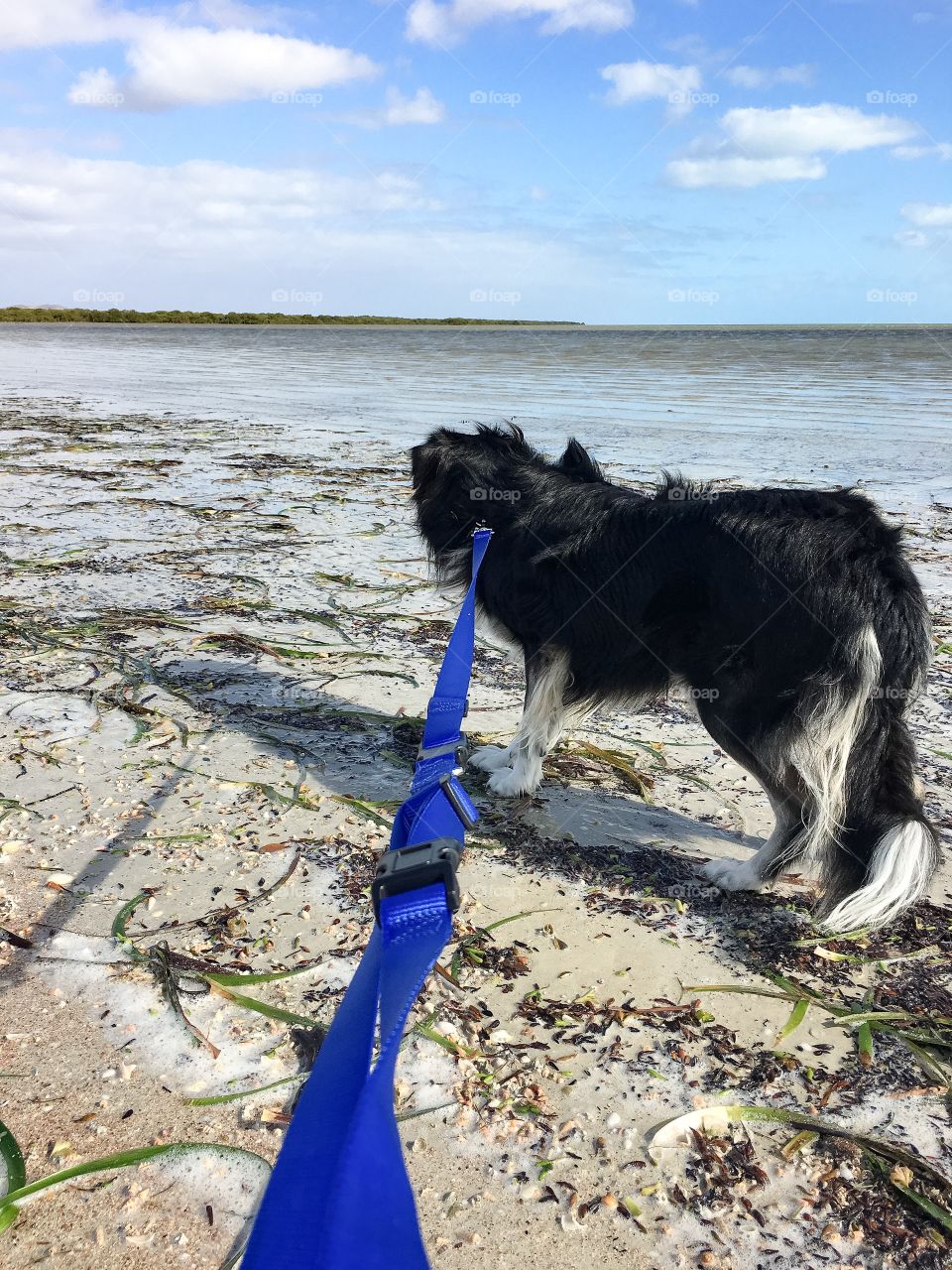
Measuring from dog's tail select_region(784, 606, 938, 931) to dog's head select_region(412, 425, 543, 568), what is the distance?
150 centimetres

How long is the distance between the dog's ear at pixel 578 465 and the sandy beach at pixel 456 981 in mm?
1071

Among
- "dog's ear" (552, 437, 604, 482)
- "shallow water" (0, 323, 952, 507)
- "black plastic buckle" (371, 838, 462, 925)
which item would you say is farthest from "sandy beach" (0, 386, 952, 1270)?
"shallow water" (0, 323, 952, 507)

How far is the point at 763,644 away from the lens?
2600 millimetres

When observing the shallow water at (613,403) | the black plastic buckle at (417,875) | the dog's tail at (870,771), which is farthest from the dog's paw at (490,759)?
the shallow water at (613,403)

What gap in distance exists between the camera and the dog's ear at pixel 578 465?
3.55 metres

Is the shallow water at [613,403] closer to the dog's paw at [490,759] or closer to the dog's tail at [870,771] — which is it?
the dog's paw at [490,759]

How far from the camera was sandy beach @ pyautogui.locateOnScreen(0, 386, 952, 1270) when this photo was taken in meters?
1.58

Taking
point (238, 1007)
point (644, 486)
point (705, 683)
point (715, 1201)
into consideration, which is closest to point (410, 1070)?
point (238, 1007)

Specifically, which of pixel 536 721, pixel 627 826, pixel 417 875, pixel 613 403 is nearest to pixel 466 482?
pixel 536 721

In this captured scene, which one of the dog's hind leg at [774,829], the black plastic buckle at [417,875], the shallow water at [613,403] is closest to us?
the black plastic buckle at [417,875]

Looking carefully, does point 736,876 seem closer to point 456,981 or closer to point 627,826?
point 627,826

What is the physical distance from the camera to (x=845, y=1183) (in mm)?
1654

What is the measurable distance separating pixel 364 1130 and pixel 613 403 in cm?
1626

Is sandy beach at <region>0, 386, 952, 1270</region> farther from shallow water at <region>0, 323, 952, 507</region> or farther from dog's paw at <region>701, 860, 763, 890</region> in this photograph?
shallow water at <region>0, 323, 952, 507</region>
